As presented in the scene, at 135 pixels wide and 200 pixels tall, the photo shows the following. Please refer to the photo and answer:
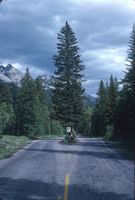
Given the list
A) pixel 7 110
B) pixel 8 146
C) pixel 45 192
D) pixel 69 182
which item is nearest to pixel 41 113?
pixel 7 110

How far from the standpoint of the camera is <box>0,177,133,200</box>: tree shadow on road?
12603mm

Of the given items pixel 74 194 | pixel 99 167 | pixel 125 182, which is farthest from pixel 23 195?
pixel 99 167

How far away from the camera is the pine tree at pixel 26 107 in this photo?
81625 mm

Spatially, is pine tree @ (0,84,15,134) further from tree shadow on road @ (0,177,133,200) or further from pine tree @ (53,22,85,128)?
tree shadow on road @ (0,177,133,200)

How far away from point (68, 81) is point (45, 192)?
48.9 metres

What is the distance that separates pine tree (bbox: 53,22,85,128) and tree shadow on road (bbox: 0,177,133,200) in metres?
44.3

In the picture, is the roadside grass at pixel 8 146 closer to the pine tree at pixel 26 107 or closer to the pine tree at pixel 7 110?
the pine tree at pixel 26 107

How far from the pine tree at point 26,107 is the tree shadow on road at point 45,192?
64.5m

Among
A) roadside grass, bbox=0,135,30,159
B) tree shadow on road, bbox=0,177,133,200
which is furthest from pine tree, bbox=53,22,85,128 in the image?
tree shadow on road, bbox=0,177,133,200

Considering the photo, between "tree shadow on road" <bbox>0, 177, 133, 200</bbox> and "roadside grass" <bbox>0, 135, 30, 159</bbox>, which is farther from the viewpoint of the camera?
"roadside grass" <bbox>0, 135, 30, 159</bbox>

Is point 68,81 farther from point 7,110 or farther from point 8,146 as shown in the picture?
point 7,110

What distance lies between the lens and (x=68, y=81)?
205ft

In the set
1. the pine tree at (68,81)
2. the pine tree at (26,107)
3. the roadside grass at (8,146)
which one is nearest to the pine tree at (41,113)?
the pine tree at (26,107)

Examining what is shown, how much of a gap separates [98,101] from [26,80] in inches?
1050
